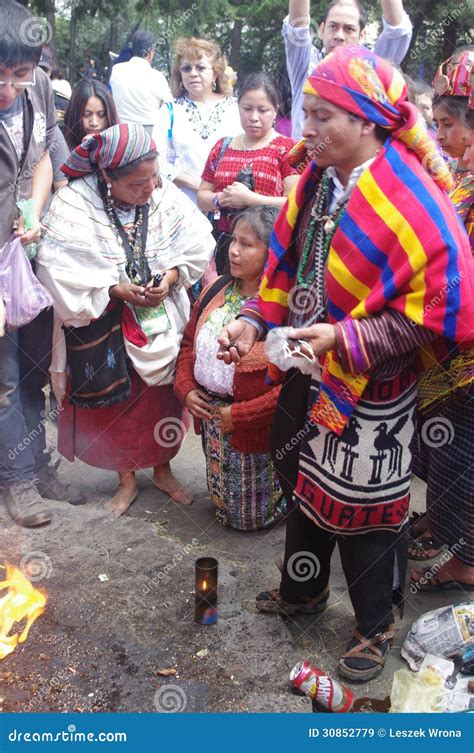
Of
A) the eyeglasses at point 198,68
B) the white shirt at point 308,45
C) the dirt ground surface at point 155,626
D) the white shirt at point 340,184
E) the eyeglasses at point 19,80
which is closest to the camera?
the white shirt at point 340,184

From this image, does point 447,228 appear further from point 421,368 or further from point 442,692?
point 442,692

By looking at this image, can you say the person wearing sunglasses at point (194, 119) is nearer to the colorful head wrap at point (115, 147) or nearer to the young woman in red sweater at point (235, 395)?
the colorful head wrap at point (115, 147)

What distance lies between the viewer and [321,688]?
8.27ft

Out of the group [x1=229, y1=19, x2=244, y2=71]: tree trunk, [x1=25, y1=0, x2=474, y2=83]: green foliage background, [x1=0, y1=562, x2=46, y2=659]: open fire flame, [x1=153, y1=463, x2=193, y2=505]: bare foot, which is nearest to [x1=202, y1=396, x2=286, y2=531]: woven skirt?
[x1=153, y1=463, x2=193, y2=505]: bare foot

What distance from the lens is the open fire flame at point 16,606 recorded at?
9.17 feet

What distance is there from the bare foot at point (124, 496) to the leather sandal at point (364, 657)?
163 centimetres

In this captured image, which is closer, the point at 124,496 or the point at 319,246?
the point at 319,246

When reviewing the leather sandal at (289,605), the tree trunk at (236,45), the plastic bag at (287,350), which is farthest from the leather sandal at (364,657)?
the tree trunk at (236,45)

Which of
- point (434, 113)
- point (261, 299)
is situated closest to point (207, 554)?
point (261, 299)

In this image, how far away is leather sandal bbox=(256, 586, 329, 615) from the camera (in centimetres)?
313

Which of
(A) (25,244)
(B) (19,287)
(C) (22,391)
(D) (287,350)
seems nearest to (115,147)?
(A) (25,244)

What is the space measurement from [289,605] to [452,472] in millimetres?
945

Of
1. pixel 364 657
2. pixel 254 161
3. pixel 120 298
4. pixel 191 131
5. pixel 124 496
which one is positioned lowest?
pixel 124 496

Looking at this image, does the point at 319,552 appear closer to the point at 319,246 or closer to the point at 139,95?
the point at 319,246
